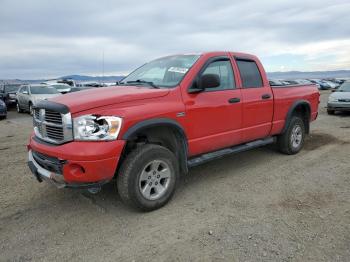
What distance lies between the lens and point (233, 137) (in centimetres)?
496

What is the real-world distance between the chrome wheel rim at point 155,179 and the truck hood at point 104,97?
813mm

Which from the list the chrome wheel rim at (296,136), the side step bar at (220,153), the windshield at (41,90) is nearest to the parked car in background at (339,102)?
the chrome wheel rim at (296,136)

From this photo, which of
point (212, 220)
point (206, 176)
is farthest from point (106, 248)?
point (206, 176)

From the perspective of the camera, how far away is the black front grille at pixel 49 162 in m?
3.49

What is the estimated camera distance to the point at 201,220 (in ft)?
12.0

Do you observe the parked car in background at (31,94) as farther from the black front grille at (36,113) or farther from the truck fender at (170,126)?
the truck fender at (170,126)

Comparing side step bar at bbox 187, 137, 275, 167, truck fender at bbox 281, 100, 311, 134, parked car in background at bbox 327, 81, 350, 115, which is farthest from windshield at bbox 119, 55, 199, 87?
parked car in background at bbox 327, 81, 350, 115

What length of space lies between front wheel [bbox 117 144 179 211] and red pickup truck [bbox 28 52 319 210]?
0.5 inches

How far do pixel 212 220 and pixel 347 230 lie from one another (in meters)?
1.40

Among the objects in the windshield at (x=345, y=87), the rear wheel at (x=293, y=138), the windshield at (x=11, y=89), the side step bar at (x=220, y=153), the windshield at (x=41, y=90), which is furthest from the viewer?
the windshield at (x=11, y=89)

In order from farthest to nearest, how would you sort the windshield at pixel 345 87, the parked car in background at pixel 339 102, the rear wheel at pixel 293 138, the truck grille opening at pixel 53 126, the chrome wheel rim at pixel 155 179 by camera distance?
the windshield at pixel 345 87
the parked car in background at pixel 339 102
the rear wheel at pixel 293 138
the chrome wheel rim at pixel 155 179
the truck grille opening at pixel 53 126

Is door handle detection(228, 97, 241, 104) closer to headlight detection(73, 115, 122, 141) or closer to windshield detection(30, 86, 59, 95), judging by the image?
headlight detection(73, 115, 122, 141)

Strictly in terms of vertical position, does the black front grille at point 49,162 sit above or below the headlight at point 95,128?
below

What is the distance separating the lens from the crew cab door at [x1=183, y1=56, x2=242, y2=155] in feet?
14.2
